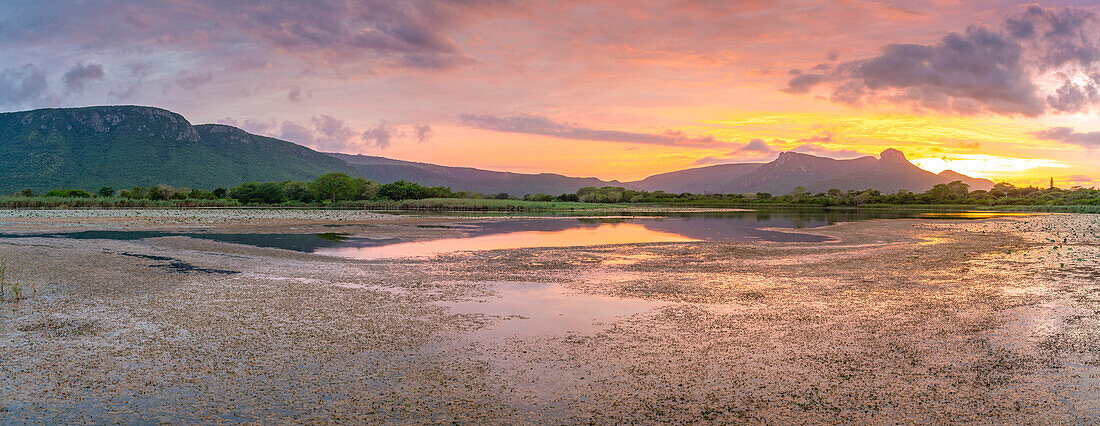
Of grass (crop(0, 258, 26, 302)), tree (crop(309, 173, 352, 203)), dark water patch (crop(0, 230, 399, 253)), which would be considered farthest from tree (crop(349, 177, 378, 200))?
grass (crop(0, 258, 26, 302))

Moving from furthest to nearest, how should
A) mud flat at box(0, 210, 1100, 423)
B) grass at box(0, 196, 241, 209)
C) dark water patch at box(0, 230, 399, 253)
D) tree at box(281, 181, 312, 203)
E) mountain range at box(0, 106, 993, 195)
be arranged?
mountain range at box(0, 106, 993, 195)
tree at box(281, 181, 312, 203)
grass at box(0, 196, 241, 209)
dark water patch at box(0, 230, 399, 253)
mud flat at box(0, 210, 1100, 423)

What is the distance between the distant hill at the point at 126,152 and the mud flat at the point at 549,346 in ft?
470

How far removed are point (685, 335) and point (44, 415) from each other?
7.88 metres

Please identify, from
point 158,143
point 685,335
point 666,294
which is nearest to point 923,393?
point 685,335

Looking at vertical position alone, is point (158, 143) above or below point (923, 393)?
above

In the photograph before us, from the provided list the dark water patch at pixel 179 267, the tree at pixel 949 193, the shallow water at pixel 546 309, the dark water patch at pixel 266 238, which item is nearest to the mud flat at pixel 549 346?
the shallow water at pixel 546 309

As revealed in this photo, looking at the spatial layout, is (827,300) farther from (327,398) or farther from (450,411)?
(327,398)

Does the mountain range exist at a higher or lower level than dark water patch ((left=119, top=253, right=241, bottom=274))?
higher

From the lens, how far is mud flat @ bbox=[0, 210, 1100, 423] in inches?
238

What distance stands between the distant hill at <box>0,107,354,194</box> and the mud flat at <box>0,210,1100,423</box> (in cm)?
14329

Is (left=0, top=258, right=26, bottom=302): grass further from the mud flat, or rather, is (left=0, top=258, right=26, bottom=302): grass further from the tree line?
the tree line

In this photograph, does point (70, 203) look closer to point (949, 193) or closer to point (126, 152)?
point (126, 152)

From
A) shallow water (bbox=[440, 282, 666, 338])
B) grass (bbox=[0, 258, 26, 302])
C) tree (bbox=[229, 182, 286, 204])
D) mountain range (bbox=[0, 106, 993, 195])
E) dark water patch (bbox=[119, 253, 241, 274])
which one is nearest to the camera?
shallow water (bbox=[440, 282, 666, 338])

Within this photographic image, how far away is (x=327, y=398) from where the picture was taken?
6.26 metres
